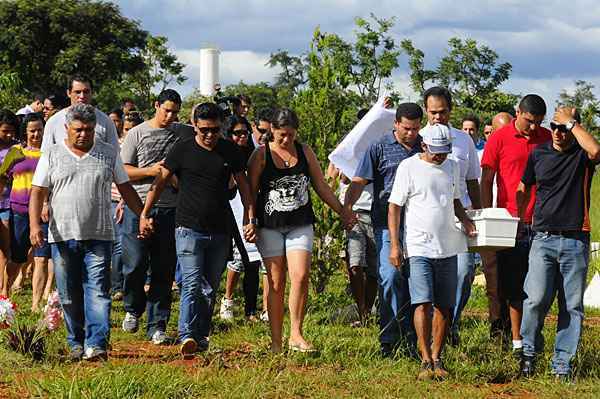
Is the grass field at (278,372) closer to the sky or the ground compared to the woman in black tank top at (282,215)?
closer to the ground

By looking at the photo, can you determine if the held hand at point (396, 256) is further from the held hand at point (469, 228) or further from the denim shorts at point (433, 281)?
the held hand at point (469, 228)

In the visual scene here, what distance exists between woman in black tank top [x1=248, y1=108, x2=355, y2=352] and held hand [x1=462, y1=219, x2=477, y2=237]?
3.76 feet

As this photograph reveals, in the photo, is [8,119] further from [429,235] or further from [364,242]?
[429,235]

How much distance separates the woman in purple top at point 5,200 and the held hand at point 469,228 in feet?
15.5

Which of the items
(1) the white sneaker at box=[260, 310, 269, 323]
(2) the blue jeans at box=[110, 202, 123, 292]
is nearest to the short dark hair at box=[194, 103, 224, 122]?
(1) the white sneaker at box=[260, 310, 269, 323]

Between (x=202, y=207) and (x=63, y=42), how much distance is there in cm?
5009

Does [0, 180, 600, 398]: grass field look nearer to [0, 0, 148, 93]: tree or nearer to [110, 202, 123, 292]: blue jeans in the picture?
[110, 202, 123, 292]: blue jeans

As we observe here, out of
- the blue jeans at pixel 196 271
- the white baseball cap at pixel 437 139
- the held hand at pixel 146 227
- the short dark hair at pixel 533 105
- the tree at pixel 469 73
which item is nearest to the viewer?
the white baseball cap at pixel 437 139

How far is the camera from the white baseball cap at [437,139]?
24.2ft

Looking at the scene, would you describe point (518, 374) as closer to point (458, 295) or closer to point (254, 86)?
point (458, 295)

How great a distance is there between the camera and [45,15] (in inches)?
2194

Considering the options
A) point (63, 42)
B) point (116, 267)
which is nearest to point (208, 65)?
point (63, 42)

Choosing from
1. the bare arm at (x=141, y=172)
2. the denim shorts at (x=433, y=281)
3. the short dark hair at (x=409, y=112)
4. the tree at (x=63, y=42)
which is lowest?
the denim shorts at (x=433, y=281)

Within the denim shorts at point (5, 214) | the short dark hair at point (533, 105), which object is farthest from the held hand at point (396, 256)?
the denim shorts at point (5, 214)
